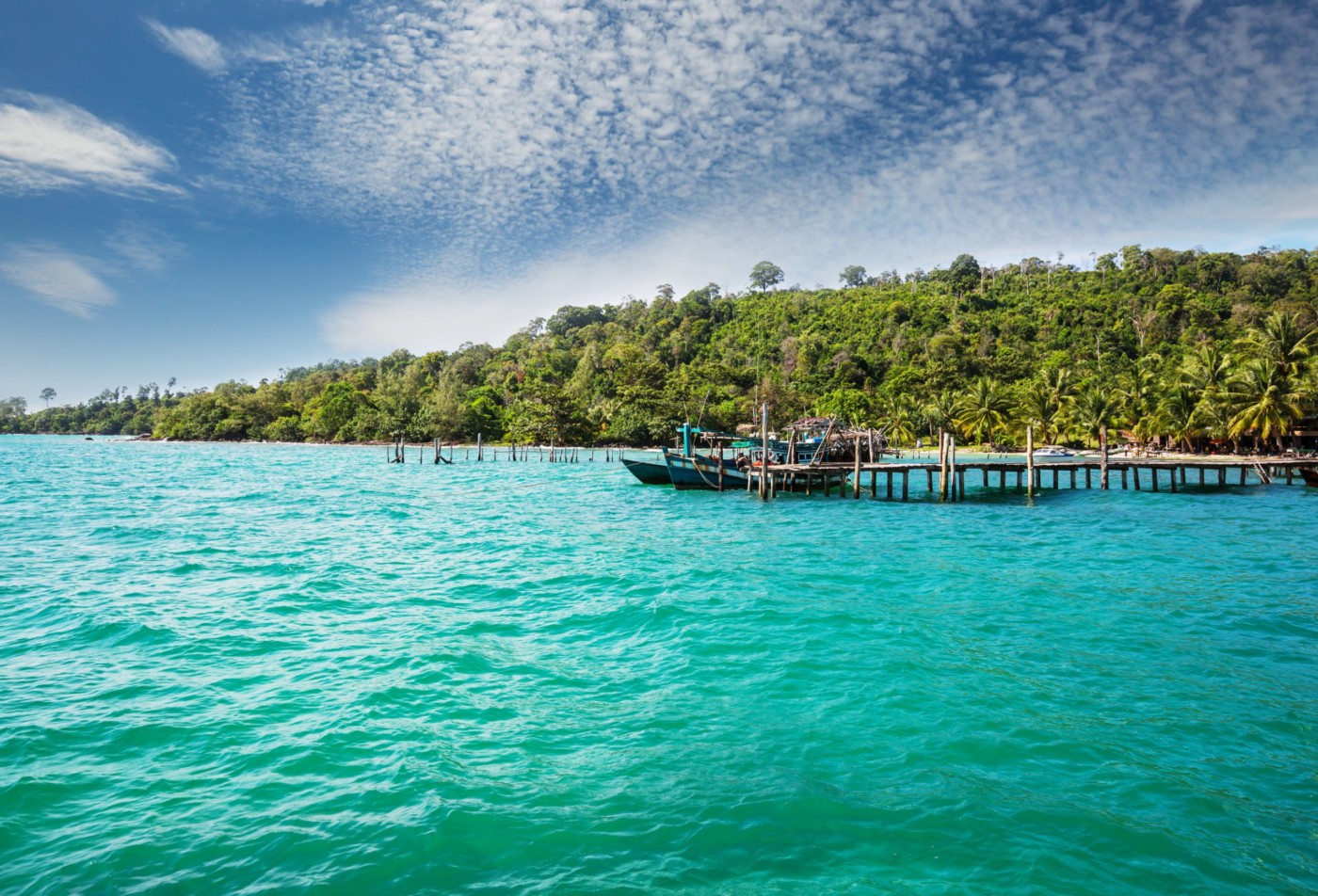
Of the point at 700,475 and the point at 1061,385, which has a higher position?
the point at 1061,385

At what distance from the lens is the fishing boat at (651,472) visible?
36094 mm

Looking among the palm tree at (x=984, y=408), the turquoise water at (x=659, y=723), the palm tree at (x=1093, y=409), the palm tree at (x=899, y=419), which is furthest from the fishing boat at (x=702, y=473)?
the palm tree at (x=899, y=419)

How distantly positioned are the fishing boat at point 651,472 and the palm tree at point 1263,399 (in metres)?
36.3

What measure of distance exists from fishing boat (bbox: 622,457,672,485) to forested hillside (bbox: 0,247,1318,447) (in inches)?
782

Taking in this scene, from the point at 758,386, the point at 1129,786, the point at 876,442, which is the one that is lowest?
the point at 1129,786

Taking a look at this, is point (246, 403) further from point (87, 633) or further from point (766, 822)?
point (766, 822)

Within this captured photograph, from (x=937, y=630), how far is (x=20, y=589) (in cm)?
1682

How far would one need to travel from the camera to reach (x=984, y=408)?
62.0 m

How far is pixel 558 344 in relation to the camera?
12150 centimetres

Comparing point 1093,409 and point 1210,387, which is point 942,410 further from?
point 1210,387

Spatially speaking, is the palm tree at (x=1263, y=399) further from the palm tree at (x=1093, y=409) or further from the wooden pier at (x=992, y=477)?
the palm tree at (x=1093, y=409)

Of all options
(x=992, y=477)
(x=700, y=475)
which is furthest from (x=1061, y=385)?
(x=700, y=475)

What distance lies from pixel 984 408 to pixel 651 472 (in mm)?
39428

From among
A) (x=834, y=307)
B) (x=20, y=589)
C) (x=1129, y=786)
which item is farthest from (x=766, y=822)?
(x=834, y=307)
